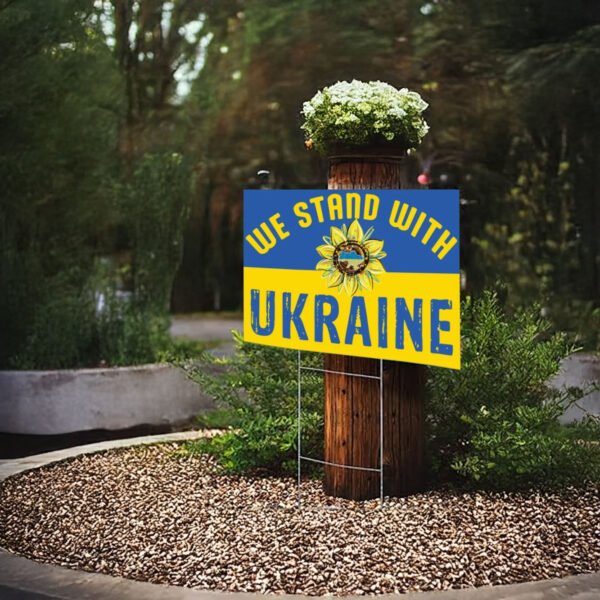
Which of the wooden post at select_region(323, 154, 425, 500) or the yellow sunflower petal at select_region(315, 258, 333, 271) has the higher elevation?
the yellow sunflower petal at select_region(315, 258, 333, 271)

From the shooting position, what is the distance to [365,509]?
5.69 meters

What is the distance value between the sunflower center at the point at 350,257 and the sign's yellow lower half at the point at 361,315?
0.11 meters

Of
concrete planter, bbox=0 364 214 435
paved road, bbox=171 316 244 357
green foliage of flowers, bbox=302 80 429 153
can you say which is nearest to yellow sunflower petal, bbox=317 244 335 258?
green foliage of flowers, bbox=302 80 429 153

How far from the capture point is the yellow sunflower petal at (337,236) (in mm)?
5809

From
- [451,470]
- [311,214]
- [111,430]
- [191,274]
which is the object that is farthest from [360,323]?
[191,274]

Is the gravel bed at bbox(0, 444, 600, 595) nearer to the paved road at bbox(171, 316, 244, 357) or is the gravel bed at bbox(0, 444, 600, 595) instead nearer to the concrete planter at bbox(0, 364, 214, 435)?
the concrete planter at bbox(0, 364, 214, 435)

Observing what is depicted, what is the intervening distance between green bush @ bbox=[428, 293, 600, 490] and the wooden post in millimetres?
289

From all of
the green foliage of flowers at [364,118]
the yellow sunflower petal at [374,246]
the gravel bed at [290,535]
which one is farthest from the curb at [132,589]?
the green foliage of flowers at [364,118]

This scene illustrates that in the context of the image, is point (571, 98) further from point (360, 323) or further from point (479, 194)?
point (360, 323)

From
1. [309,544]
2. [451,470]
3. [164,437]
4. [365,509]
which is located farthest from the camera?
[164,437]

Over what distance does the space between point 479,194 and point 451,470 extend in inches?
468

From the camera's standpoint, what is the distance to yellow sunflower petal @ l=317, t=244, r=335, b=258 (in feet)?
19.2

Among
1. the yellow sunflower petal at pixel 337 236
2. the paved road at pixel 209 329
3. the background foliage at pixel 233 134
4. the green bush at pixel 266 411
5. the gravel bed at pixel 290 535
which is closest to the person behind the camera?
the gravel bed at pixel 290 535

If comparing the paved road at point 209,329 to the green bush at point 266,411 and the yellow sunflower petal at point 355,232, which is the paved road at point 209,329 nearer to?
the green bush at point 266,411
